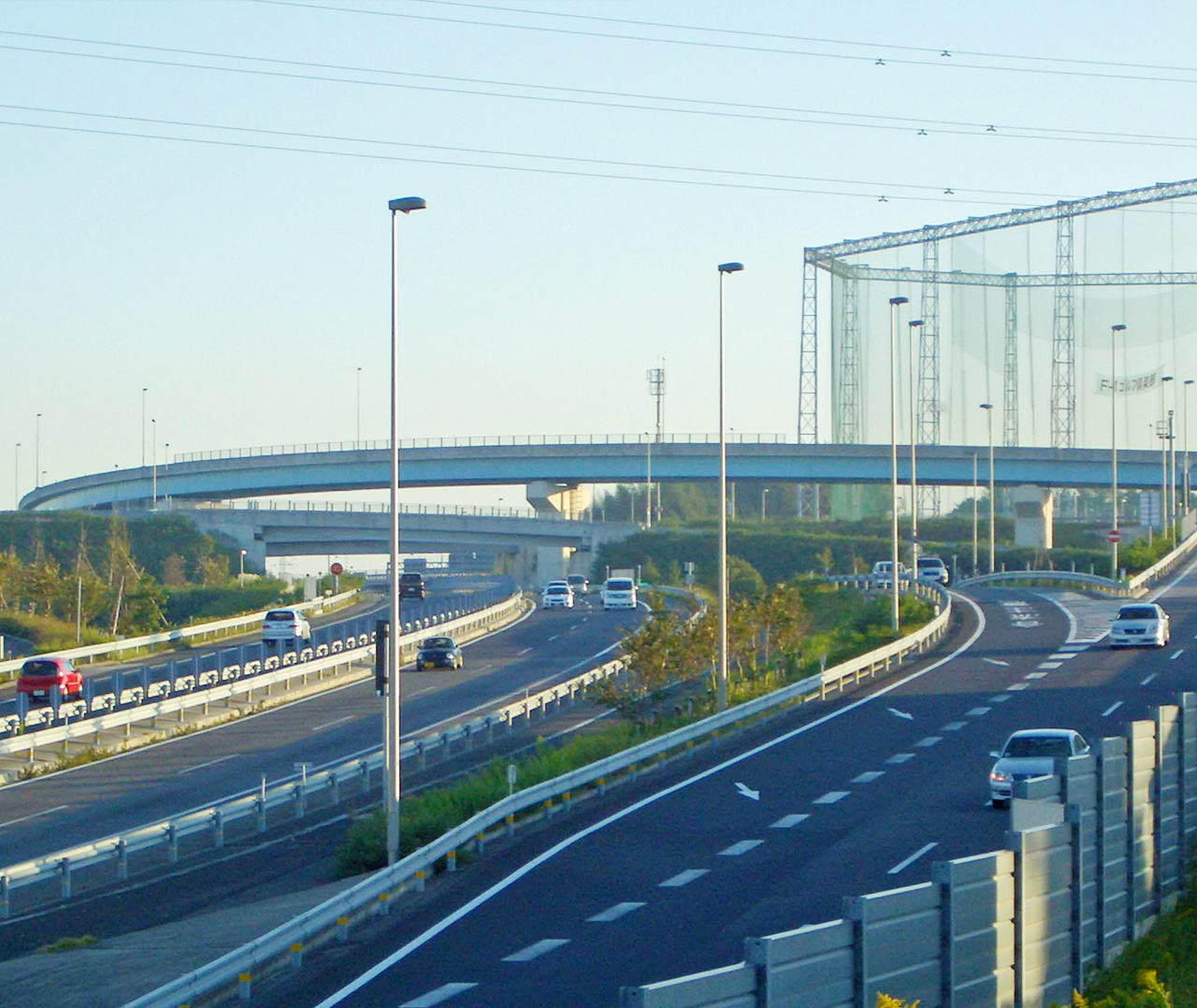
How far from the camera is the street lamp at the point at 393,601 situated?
2348cm

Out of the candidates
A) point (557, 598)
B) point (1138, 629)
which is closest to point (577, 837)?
point (1138, 629)

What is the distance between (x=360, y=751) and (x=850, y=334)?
3653 inches

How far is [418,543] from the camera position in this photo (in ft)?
462

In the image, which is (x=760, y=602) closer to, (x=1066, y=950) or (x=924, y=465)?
(x=1066, y=950)

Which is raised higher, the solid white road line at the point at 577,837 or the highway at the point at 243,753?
the solid white road line at the point at 577,837

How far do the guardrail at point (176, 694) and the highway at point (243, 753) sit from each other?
1.01 metres

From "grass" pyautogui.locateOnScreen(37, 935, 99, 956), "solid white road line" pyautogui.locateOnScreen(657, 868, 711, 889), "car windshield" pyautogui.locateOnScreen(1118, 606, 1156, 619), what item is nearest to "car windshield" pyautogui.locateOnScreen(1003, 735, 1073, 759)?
"solid white road line" pyautogui.locateOnScreen(657, 868, 711, 889)

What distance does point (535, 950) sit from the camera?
17703 millimetres

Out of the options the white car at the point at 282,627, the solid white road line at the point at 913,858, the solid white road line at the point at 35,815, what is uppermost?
the solid white road line at the point at 913,858

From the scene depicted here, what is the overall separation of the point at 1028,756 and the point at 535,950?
11.6m

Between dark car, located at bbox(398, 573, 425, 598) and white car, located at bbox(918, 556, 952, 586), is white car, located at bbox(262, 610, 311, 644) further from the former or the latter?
white car, located at bbox(918, 556, 952, 586)

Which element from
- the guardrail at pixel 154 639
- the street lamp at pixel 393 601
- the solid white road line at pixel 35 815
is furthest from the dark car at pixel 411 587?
the street lamp at pixel 393 601

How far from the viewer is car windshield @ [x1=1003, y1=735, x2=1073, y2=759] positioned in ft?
87.7

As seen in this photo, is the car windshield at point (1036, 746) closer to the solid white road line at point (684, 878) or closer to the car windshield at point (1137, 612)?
the solid white road line at point (684, 878)
